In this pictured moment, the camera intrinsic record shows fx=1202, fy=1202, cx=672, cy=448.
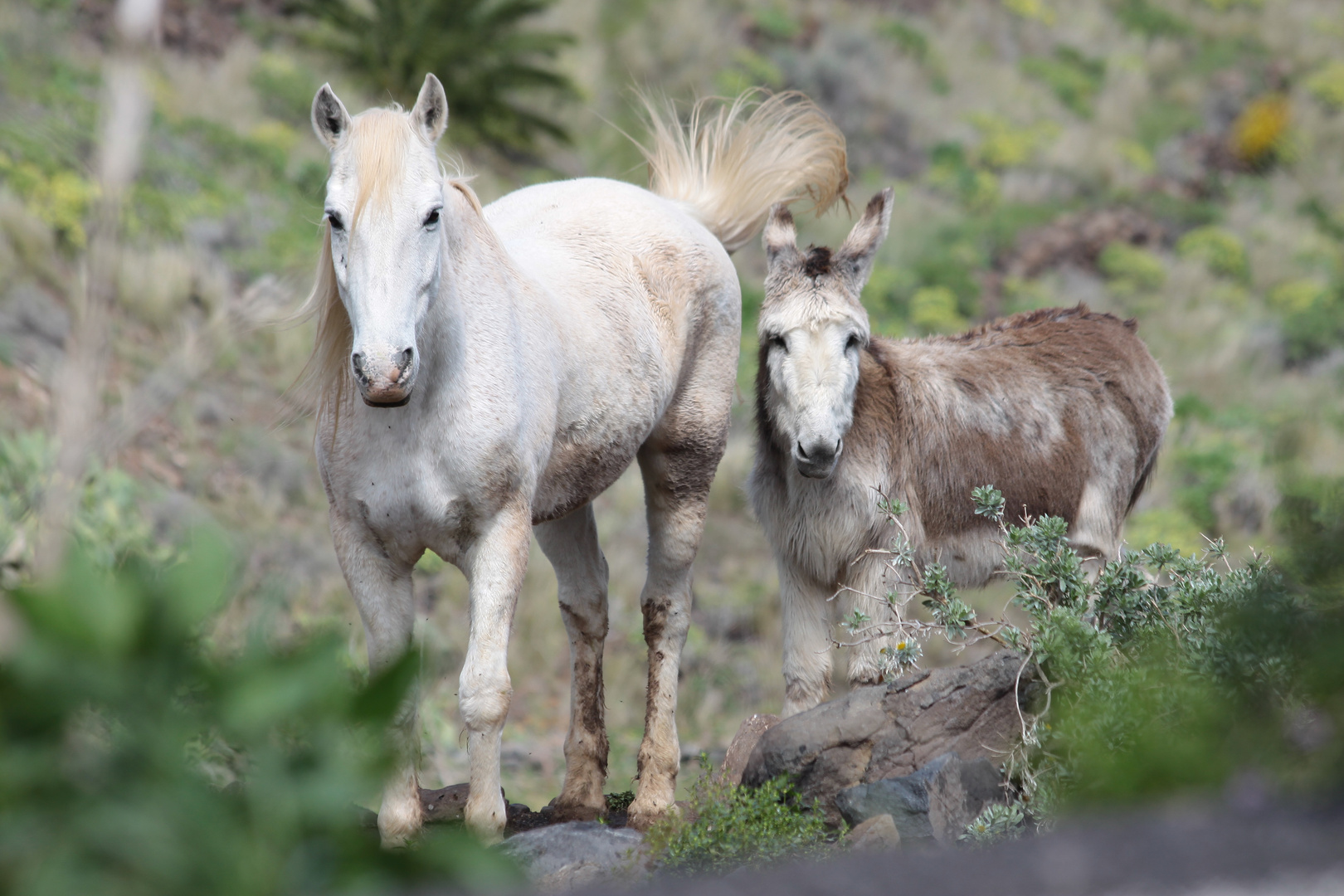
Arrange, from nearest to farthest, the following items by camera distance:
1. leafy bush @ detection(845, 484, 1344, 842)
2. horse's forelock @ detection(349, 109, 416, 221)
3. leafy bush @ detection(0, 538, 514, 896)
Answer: leafy bush @ detection(0, 538, 514, 896) < leafy bush @ detection(845, 484, 1344, 842) < horse's forelock @ detection(349, 109, 416, 221)

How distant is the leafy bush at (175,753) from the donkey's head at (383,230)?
5.25 ft

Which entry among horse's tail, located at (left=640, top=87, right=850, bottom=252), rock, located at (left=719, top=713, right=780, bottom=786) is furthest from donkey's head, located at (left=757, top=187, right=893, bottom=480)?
rock, located at (left=719, top=713, right=780, bottom=786)

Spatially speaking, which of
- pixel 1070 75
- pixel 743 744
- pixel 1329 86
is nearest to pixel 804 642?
pixel 743 744

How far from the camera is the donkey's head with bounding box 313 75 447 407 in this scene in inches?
134

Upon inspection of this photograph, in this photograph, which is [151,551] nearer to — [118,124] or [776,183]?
[776,183]

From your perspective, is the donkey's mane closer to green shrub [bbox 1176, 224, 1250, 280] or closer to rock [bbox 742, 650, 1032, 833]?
rock [bbox 742, 650, 1032, 833]

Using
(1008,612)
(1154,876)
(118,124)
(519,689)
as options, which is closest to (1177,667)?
(1154,876)

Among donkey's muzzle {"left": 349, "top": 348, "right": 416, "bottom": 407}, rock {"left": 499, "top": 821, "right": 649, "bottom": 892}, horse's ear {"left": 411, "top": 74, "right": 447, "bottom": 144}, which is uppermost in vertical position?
horse's ear {"left": 411, "top": 74, "right": 447, "bottom": 144}

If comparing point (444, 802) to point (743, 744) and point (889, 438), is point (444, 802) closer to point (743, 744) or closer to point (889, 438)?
point (743, 744)

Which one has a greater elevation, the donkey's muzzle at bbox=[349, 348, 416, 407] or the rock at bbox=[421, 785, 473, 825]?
the donkey's muzzle at bbox=[349, 348, 416, 407]

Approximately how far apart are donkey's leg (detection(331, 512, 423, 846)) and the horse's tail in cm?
291

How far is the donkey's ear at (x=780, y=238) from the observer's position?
5336 millimetres

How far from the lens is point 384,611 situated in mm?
3988

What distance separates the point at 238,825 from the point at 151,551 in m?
5.94
